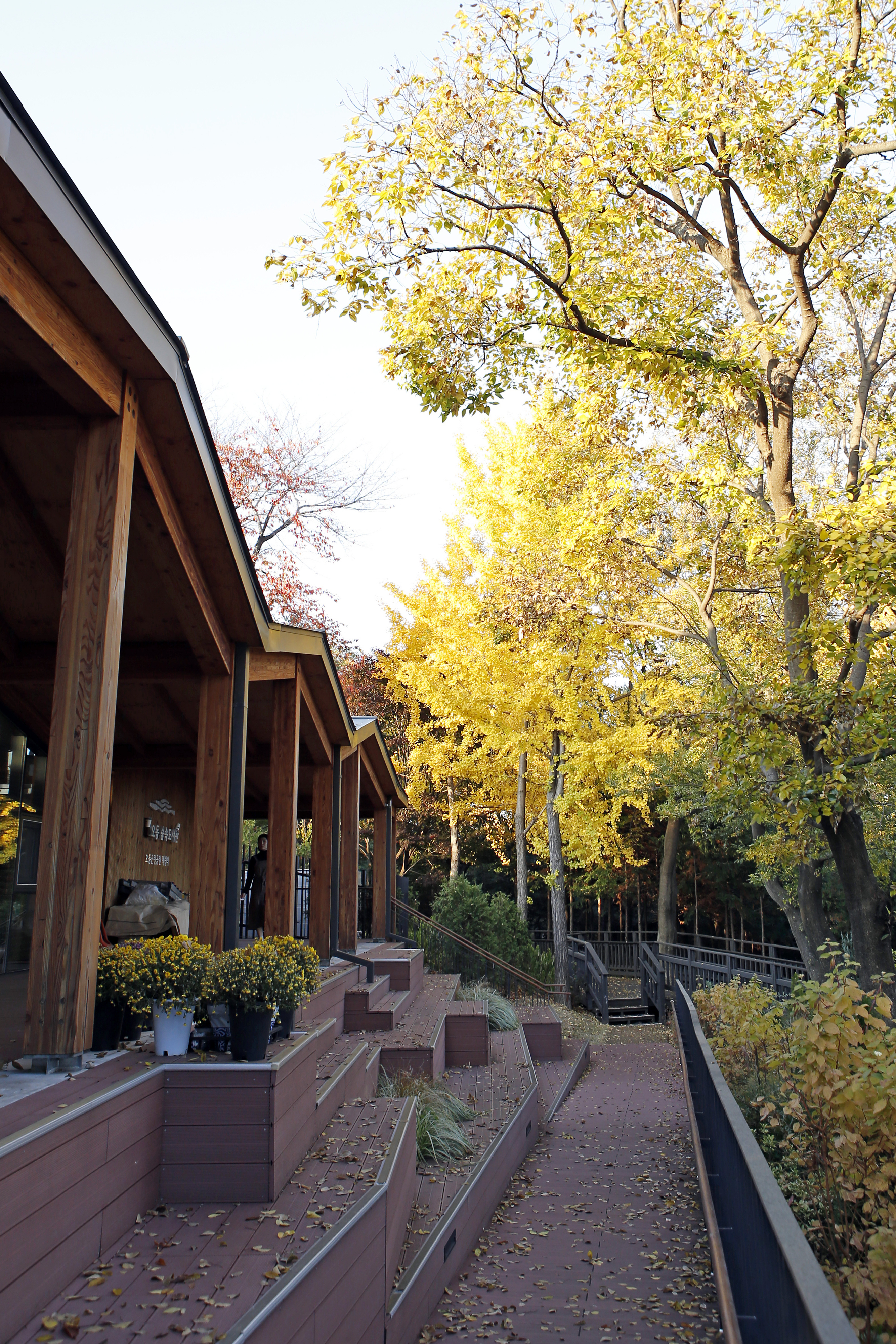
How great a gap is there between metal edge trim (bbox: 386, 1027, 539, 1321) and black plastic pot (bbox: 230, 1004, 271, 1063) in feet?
4.10

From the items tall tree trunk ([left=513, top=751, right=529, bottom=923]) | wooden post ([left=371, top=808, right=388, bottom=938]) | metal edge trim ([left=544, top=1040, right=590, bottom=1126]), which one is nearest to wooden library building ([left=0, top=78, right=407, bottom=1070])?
wooden post ([left=371, top=808, right=388, bottom=938])

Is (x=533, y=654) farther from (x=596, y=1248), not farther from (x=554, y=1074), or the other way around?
(x=596, y=1248)

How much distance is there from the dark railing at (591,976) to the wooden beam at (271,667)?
11.8 m

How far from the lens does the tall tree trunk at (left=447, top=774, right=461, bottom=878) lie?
20.2m

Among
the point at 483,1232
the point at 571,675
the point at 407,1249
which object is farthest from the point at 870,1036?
the point at 571,675

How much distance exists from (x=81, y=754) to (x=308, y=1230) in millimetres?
2262

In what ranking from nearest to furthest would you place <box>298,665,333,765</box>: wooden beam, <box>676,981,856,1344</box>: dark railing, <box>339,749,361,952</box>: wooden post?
<box>676,981,856,1344</box>: dark railing, <box>298,665,333,765</box>: wooden beam, <box>339,749,361,952</box>: wooden post

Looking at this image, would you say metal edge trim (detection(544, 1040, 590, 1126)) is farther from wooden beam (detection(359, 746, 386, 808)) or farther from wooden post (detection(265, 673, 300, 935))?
wooden beam (detection(359, 746, 386, 808))

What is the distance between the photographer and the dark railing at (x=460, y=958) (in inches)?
594

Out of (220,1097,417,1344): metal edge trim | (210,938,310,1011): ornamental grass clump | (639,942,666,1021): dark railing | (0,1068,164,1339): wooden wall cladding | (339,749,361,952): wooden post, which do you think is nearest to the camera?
(220,1097,417,1344): metal edge trim

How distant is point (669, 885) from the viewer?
2459cm

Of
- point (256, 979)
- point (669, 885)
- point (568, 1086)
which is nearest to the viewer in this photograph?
point (256, 979)

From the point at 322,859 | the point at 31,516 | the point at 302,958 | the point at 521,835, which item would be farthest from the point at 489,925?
the point at 31,516

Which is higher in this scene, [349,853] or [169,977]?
[349,853]
